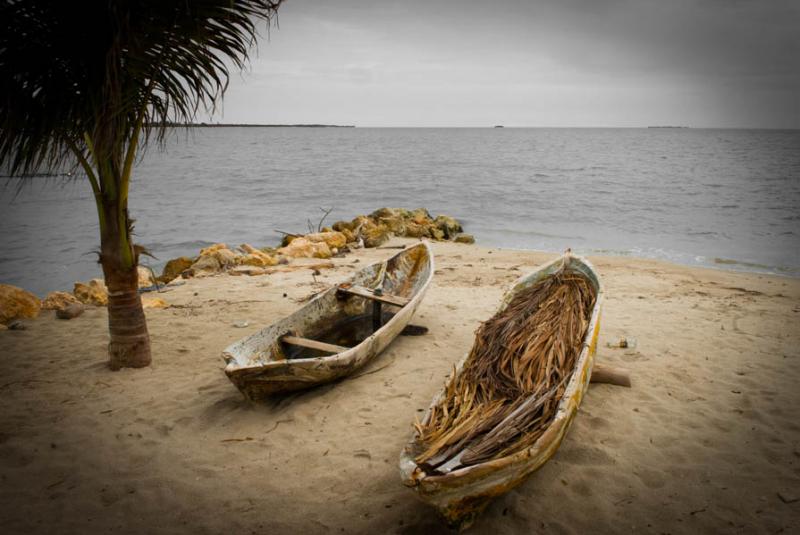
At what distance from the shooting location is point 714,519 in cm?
316

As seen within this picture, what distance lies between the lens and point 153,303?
766 centimetres

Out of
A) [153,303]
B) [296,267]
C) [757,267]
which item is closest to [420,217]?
[296,267]

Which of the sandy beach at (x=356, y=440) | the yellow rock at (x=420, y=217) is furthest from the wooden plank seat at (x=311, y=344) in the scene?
the yellow rock at (x=420, y=217)

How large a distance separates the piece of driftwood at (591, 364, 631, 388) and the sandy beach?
8 cm

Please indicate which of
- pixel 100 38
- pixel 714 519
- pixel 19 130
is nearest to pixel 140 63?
pixel 100 38

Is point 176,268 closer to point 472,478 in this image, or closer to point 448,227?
point 448,227

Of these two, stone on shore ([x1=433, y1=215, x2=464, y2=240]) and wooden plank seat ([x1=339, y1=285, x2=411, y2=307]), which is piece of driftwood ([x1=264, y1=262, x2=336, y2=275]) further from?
stone on shore ([x1=433, y1=215, x2=464, y2=240])

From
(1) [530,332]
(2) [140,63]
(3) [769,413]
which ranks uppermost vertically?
(2) [140,63]

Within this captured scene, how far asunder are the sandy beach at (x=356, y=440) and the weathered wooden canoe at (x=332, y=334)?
0.36m

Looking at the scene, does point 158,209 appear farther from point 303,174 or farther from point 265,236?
point 303,174

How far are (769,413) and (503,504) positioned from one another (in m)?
2.90

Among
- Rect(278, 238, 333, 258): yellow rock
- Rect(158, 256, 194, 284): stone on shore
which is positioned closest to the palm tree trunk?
Rect(158, 256, 194, 284): stone on shore

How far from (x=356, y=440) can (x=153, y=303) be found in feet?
16.6

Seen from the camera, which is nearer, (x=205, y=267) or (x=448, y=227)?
(x=205, y=267)
